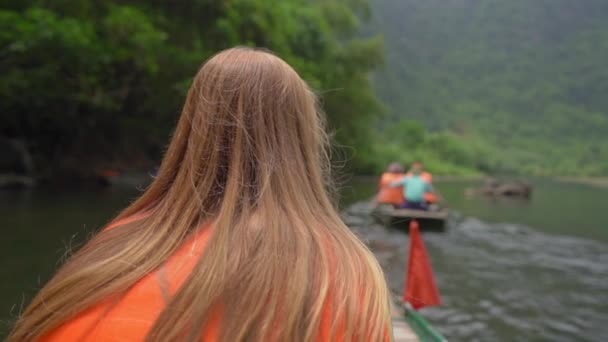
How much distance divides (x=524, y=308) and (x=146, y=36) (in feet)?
38.1

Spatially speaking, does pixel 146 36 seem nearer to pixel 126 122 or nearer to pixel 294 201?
pixel 126 122

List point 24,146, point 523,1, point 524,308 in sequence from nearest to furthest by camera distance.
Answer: point 524,308 → point 24,146 → point 523,1

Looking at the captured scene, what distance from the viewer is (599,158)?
2840 inches

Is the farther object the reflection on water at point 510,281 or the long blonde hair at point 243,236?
the reflection on water at point 510,281

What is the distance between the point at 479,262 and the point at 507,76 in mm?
114009

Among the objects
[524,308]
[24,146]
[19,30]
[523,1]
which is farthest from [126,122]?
[523,1]

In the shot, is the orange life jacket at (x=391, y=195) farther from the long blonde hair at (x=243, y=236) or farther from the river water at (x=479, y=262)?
the long blonde hair at (x=243, y=236)

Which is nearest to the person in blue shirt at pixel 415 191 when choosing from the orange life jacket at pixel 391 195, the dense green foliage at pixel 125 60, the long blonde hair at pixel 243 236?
the orange life jacket at pixel 391 195

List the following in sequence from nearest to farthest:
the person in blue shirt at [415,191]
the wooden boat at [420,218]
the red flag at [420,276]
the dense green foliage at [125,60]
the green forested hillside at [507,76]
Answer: the red flag at [420,276]
the wooden boat at [420,218]
the person in blue shirt at [415,191]
the dense green foliage at [125,60]
the green forested hillside at [507,76]

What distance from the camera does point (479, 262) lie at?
9766 mm

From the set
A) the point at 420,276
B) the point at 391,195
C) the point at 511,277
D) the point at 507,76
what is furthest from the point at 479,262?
the point at 507,76

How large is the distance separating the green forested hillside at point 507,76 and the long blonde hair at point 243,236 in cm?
6596

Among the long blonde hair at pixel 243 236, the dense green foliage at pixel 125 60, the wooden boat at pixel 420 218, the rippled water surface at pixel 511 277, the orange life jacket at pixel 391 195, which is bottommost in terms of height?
the rippled water surface at pixel 511 277

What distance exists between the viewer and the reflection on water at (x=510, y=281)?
6363mm
